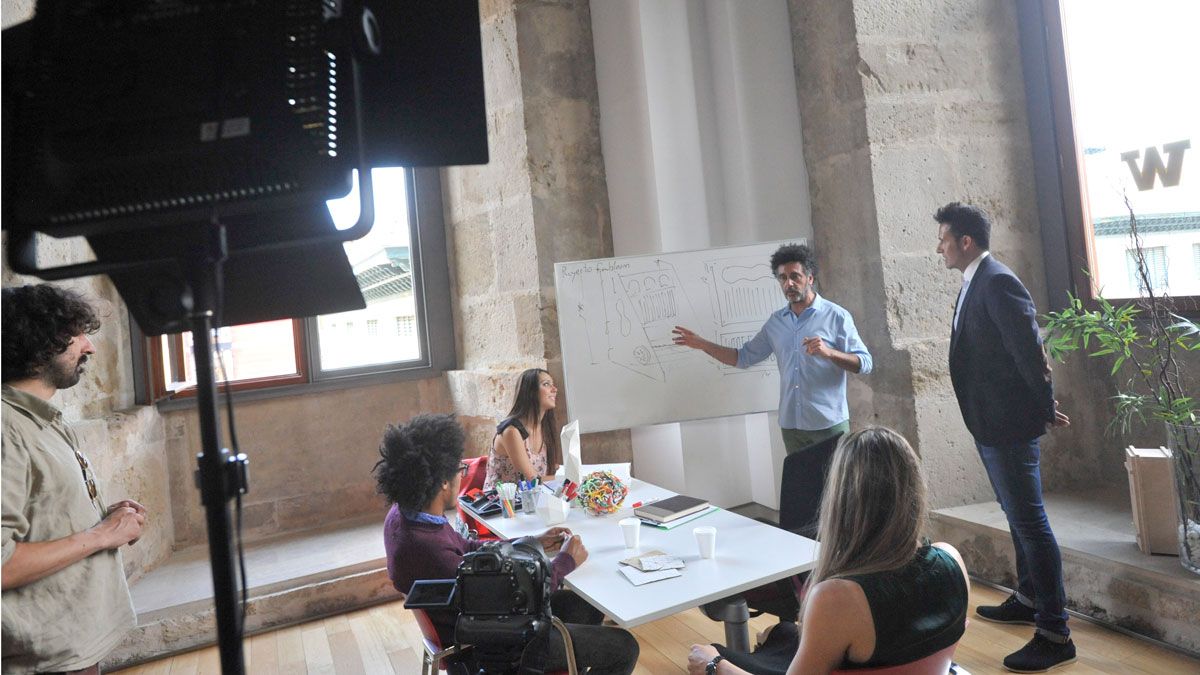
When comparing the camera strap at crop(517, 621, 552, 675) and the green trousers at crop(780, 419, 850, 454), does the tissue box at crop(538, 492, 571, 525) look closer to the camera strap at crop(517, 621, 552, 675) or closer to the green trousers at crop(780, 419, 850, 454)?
the camera strap at crop(517, 621, 552, 675)

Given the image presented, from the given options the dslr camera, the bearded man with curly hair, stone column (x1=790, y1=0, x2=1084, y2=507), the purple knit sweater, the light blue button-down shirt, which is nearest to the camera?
the dslr camera

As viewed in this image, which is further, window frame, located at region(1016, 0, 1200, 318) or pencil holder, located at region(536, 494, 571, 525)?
window frame, located at region(1016, 0, 1200, 318)

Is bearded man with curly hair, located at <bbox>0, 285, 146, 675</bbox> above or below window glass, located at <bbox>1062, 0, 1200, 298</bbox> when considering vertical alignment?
below

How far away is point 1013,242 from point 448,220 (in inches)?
130

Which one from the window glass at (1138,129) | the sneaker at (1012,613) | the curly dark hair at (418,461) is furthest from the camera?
the window glass at (1138,129)

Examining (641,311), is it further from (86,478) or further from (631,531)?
(86,478)

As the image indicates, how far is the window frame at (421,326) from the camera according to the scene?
4.93m

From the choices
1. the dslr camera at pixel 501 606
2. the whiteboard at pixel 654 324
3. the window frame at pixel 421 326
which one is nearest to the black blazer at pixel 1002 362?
the whiteboard at pixel 654 324

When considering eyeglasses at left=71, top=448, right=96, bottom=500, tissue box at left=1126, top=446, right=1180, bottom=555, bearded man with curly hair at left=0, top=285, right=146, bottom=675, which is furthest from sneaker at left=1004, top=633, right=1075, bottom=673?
eyeglasses at left=71, top=448, right=96, bottom=500

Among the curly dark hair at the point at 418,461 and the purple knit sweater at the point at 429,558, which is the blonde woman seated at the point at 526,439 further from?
the purple knit sweater at the point at 429,558

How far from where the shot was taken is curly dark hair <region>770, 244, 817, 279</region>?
3578 mm

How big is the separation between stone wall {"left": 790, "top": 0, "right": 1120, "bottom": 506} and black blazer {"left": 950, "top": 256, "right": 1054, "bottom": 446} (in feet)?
2.50

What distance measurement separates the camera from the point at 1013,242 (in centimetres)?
394

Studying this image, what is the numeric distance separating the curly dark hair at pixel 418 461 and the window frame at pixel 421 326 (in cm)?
274
